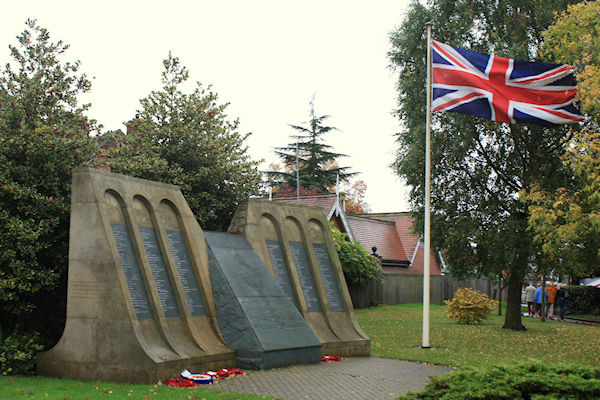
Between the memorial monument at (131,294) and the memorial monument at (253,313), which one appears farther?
the memorial monument at (253,313)

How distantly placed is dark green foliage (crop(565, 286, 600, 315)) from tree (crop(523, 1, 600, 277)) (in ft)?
83.2

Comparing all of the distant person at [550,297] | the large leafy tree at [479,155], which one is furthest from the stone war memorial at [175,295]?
the distant person at [550,297]

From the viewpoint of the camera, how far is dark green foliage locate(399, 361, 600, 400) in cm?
636

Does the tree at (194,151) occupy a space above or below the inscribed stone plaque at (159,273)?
above

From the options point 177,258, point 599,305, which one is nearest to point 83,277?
point 177,258

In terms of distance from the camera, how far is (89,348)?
10484 millimetres

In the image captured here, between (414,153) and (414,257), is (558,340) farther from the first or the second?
(414,257)

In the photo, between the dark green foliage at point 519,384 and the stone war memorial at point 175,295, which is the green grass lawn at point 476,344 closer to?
the stone war memorial at point 175,295

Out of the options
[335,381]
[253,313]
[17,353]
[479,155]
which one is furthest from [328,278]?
[479,155]

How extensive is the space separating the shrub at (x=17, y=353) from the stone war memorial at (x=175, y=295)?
0.81m

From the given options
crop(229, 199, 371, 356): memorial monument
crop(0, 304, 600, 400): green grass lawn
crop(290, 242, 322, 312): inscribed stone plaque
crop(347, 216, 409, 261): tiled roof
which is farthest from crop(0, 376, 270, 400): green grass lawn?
crop(347, 216, 409, 261): tiled roof

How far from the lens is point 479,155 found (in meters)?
22.0

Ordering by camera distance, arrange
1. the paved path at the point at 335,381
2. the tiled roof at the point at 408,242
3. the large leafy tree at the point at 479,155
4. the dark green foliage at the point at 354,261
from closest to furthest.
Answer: the paved path at the point at 335,381
the large leafy tree at the point at 479,155
the dark green foliage at the point at 354,261
the tiled roof at the point at 408,242

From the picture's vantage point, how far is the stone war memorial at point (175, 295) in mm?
10523
